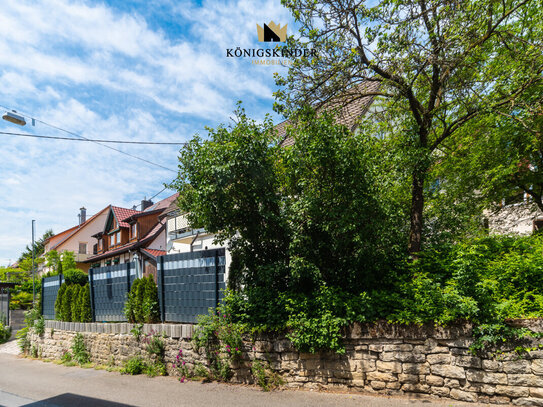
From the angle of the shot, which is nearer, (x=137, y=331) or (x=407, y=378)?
(x=407, y=378)

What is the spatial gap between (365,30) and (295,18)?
1.39m

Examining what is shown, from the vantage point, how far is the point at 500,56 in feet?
27.7

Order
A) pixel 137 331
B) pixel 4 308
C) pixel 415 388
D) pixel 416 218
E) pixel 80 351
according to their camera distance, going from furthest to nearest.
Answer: pixel 4 308, pixel 80 351, pixel 137 331, pixel 416 218, pixel 415 388

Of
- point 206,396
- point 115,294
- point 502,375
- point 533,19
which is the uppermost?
point 533,19

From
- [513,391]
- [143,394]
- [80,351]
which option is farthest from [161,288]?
[513,391]

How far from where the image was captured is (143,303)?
9.77 m

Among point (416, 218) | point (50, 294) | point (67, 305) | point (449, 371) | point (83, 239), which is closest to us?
point (449, 371)

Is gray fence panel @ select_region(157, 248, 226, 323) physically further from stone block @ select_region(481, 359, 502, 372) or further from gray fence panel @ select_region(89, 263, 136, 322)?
stone block @ select_region(481, 359, 502, 372)

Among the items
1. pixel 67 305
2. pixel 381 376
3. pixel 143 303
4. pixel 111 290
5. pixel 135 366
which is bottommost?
pixel 135 366

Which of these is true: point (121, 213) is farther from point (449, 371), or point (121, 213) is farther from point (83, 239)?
point (449, 371)

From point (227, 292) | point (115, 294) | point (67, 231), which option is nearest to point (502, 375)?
point (227, 292)

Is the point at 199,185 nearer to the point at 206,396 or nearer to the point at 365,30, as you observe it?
the point at 206,396

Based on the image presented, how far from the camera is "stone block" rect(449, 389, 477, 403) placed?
5.23 meters

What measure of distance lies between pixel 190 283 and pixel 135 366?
2.39 meters
